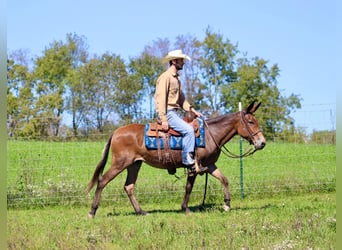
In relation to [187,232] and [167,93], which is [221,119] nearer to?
[167,93]

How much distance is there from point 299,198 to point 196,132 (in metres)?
3.46

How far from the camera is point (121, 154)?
29.1ft

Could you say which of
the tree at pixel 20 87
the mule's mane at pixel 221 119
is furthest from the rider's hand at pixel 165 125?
the tree at pixel 20 87

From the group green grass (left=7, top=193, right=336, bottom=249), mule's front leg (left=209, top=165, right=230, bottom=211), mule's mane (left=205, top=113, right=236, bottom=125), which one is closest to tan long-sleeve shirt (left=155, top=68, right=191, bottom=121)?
mule's mane (left=205, top=113, right=236, bottom=125)

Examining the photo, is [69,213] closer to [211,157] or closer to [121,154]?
[121,154]

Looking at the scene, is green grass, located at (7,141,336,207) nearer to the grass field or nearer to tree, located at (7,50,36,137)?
the grass field

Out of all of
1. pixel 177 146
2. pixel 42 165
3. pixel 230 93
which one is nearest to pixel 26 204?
pixel 42 165

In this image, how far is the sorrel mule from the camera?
29.1ft

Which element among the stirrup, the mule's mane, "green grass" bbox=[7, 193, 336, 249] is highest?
the mule's mane

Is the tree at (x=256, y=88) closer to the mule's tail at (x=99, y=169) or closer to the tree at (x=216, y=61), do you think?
the tree at (x=216, y=61)

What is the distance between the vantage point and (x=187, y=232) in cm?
613

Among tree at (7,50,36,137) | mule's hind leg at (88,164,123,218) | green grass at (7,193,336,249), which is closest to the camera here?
green grass at (7,193,336,249)

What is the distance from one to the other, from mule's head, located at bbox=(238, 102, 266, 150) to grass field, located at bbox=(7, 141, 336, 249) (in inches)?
48.7

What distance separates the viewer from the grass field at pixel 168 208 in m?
5.56
